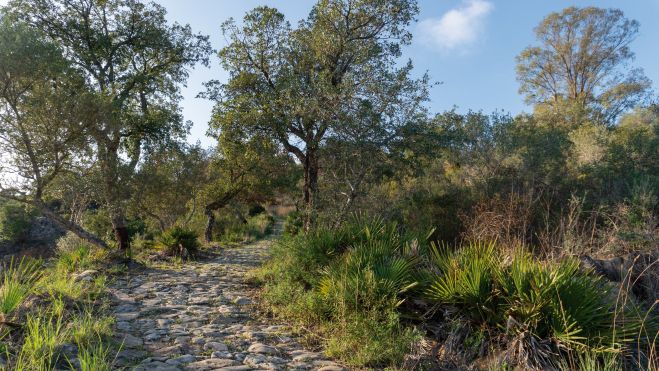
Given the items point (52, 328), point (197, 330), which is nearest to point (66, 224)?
point (197, 330)

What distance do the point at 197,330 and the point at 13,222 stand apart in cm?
2415

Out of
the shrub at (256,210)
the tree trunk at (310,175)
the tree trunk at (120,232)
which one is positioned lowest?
the tree trunk at (120,232)

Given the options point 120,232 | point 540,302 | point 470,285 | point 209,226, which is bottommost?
point 540,302

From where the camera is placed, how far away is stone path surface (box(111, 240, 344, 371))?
4.18m

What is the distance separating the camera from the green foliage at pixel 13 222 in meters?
22.4

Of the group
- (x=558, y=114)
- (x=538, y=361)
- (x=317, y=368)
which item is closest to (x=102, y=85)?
(x=317, y=368)

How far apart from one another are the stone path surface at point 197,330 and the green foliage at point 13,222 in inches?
766

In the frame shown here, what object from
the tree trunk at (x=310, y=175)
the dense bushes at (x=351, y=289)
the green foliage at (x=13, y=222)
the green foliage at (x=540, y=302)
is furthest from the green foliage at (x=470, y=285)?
the green foliage at (x=13, y=222)

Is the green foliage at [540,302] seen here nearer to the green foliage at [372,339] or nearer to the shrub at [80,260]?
the green foliage at [372,339]

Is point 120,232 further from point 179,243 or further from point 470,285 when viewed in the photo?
point 470,285

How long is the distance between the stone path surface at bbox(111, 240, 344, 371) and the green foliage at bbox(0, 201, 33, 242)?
63.8ft

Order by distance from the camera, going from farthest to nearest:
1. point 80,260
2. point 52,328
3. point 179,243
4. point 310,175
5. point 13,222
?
point 13,222
point 310,175
point 179,243
point 80,260
point 52,328

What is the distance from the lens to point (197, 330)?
17.2 ft

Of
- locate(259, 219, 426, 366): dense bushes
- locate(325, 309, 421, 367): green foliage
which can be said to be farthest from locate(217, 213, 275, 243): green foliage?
locate(325, 309, 421, 367): green foliage
